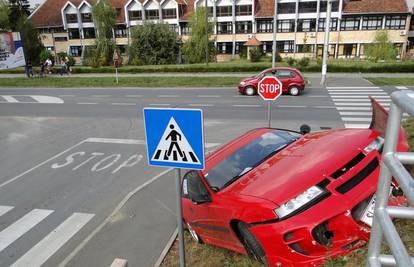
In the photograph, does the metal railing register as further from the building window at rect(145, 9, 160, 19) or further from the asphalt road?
the building window at rect(145, 9, 160, 19)

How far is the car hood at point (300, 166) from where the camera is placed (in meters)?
3.60

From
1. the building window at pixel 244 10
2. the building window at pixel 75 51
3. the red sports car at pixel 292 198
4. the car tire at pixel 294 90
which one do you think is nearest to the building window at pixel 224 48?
the building window at pixel 244 10

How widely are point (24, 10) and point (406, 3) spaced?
7501 centimetres

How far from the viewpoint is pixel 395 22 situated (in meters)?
48.0

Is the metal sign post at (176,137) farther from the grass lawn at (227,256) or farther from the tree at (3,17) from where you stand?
the tree at (3,17)

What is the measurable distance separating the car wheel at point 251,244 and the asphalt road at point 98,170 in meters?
1.70

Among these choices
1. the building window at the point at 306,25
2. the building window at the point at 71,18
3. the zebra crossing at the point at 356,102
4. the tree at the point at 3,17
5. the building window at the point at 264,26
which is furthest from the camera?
the building window at the point at 71,18

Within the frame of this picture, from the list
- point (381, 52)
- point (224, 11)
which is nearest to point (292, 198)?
point (381, 52)

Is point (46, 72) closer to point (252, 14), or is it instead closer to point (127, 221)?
point (252, 14)

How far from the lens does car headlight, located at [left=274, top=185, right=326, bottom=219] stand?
3.39 meters

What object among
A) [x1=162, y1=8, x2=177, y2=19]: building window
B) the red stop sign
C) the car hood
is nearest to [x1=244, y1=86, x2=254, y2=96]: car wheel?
the red stop sign

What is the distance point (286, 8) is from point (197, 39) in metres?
16.2

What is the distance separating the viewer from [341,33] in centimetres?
5028

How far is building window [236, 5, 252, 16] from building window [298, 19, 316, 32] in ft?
26.5
